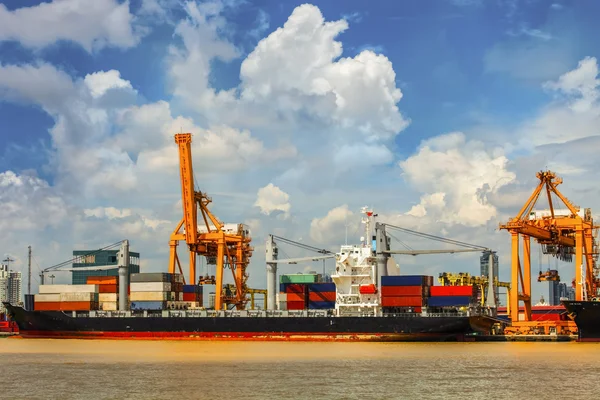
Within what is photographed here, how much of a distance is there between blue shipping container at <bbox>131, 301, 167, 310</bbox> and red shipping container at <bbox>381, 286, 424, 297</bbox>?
24.6 metres

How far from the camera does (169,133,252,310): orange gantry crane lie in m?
97.1

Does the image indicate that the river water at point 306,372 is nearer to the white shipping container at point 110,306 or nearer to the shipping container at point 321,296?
the shipping container at point 321,296

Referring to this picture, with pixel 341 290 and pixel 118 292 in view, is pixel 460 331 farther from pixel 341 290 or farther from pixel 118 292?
pixel 118 292

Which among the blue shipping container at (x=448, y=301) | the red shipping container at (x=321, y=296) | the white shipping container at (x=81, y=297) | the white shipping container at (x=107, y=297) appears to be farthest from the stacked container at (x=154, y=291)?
the blue shipping container at (x=448, y=301)

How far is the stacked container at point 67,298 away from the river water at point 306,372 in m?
17.5

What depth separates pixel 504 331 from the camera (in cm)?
9125

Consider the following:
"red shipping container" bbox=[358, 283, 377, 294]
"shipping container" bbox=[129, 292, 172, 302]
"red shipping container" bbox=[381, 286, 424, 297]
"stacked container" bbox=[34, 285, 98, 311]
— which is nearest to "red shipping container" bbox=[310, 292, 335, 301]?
"red shipping container" bbox=[358, 283, 377, 294]

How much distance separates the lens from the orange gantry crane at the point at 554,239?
8775 cm

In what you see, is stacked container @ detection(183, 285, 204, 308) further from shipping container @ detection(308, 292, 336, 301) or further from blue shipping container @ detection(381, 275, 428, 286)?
blue shipping container @ detection(381, 275, 428, 286)

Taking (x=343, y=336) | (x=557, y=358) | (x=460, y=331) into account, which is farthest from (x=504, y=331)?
(x=557, y=358)

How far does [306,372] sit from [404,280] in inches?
1417

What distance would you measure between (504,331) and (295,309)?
2239 cm

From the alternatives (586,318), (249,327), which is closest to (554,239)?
(586,318)

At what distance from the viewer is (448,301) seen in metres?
85.9
